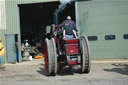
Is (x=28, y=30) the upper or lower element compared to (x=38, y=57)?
upper

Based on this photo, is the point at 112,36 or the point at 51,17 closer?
the point at 112,36

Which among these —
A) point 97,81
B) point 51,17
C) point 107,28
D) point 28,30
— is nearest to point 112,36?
point 107,28

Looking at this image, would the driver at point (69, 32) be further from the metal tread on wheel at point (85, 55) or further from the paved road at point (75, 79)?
the paved road at point (75, 79)

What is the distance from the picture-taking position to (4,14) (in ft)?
45.2

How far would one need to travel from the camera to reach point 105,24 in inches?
547

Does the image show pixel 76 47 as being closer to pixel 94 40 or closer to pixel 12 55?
pixel 94 40

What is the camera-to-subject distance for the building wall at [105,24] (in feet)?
45.2

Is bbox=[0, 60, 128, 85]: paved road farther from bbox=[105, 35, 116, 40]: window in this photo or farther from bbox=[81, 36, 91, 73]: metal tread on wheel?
bbox=[105, 35, 116, 40]: window

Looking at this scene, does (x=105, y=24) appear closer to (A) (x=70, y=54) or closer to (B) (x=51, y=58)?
(A) (x=70, y=54)

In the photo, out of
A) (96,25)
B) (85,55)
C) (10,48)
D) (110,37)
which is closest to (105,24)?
(96,25)

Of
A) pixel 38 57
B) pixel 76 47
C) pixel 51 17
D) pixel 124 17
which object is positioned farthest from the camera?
pixel 51 17

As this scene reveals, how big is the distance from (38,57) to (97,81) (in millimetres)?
8592

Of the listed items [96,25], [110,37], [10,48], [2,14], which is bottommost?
[10,48]

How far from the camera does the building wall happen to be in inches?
543
